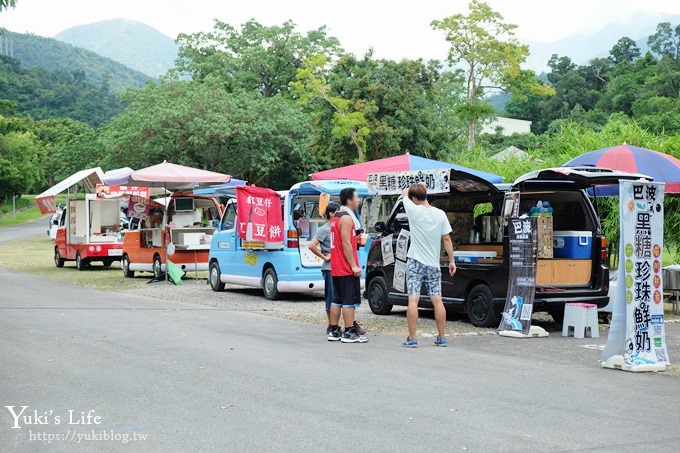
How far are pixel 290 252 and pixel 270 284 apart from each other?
39.0 inches

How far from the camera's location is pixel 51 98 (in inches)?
4274

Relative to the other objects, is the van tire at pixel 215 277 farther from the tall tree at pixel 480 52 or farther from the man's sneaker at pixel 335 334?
the tall tree at pixel 480 52

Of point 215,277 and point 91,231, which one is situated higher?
point 91,231

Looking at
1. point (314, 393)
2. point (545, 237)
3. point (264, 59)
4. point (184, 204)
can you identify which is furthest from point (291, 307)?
point (264, 59)

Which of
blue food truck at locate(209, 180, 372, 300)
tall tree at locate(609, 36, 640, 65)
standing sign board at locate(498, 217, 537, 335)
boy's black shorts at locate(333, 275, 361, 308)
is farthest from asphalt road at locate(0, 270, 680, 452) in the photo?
tall tree at locate(609, 36, 640, 65)

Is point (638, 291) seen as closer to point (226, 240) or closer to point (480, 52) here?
point (226, 240)

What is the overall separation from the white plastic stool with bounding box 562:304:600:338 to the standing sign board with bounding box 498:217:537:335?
549 millimetres

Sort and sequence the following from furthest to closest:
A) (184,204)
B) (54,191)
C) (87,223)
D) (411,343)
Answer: (87,223)
(54,191)
(184,204)
(411,343)

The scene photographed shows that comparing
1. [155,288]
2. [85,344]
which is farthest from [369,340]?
[155,288]

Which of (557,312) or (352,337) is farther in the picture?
(557,312)

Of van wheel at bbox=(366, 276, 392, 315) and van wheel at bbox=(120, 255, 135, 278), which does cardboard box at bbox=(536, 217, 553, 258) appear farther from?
van wheel at bbox=(120, 255, 135, 278)

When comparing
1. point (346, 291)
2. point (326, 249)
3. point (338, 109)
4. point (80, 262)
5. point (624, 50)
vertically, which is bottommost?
point (80, 262)

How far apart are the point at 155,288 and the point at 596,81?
7840cm

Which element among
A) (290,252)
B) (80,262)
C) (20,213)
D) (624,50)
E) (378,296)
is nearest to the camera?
(378,296)
